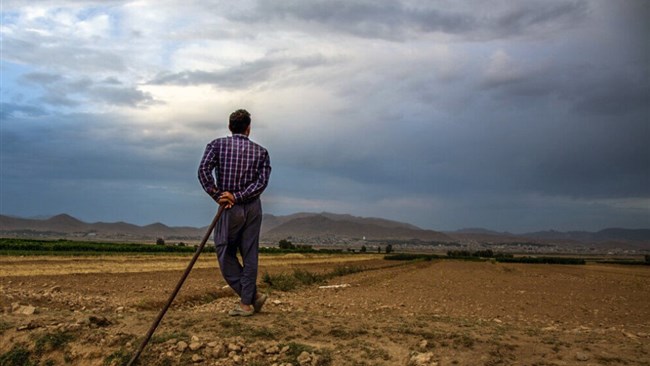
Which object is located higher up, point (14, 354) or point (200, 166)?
point (200, 166)

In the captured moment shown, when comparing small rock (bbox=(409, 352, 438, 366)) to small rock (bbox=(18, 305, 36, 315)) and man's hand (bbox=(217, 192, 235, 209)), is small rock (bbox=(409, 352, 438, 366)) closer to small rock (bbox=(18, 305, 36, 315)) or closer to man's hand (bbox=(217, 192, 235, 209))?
man's hand (bbox=(217, 192, 235, 209))

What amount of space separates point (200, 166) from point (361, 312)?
5831mm

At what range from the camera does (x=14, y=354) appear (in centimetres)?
703

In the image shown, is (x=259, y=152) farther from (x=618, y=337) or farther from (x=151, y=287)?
A: (x=151, y=287)

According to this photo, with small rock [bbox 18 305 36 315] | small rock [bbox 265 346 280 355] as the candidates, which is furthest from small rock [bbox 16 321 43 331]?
small rock [bbox 265 346 280 355]

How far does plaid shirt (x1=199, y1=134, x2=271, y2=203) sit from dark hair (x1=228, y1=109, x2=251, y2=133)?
0.22 meters

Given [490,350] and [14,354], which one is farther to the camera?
[14,354]

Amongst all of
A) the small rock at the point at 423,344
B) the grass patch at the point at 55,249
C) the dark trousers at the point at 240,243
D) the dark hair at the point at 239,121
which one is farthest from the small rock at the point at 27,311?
the grass patch at the point at 55,249

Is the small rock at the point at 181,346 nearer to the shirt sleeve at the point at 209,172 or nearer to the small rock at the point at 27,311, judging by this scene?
the shirt sleeve at the point at 209,172

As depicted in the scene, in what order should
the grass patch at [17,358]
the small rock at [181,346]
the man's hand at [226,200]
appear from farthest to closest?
the man's hand at [226,200] → the grass patch at [17,358] → the small rock at [181,346]

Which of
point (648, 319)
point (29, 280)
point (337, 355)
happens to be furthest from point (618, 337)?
point (29, 280)

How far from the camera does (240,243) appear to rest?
25.0ft

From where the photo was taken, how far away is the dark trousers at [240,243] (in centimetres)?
740

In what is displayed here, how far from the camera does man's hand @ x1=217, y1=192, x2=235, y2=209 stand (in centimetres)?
721
